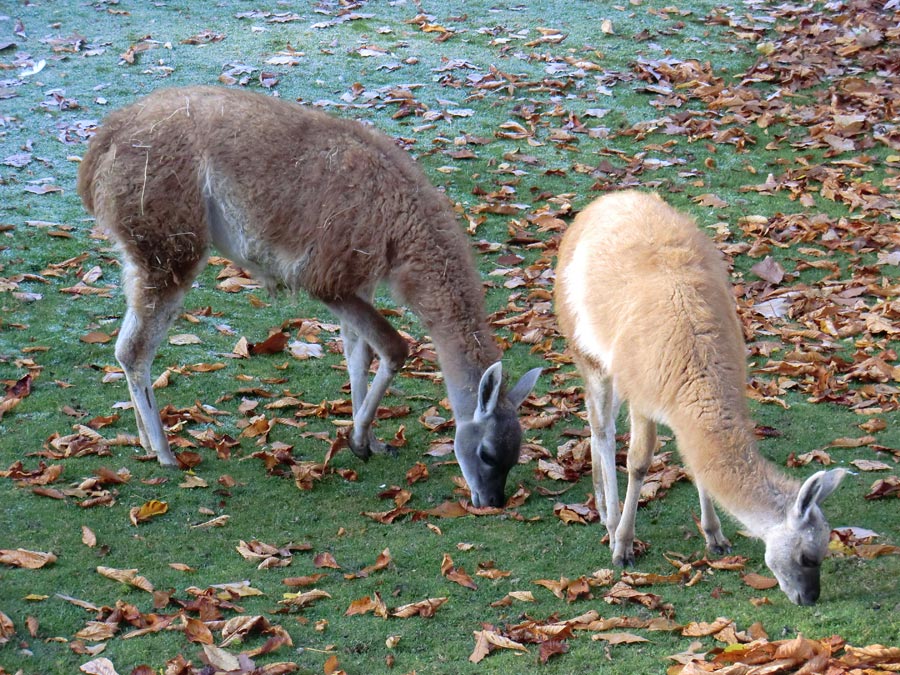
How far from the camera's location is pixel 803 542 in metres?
A: 4.77

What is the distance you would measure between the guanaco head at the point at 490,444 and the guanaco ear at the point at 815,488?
207cm

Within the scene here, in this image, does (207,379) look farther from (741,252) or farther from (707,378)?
(741,252)

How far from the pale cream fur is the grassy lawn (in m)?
0.34

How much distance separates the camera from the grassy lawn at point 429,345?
5125 millimetres

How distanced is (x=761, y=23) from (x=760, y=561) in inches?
437

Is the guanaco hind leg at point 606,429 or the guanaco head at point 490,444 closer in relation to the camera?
the guanaco hind leg at point 606,429

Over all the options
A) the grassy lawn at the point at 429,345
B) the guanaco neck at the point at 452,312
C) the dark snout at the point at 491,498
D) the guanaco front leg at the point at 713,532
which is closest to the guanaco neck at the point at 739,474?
the grassy lawn at the point at 429,345

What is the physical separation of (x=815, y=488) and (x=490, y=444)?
7.32 ft

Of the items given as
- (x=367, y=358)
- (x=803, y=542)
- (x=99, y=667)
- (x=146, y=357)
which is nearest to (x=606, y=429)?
(x=803, y=542)

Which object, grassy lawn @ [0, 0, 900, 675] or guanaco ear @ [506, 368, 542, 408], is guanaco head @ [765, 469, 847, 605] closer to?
grassy lawn @ [0, 0, 900, 675]

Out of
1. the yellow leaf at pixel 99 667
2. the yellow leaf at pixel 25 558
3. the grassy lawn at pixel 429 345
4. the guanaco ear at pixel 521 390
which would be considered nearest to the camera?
the yellow leaf at pixel 99 667

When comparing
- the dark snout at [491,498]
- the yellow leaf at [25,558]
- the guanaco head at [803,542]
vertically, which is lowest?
the dark snout at [491,498]

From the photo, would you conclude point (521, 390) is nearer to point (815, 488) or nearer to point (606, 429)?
point (606, 429)

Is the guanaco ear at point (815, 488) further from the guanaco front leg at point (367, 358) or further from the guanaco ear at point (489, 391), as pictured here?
the guanaco front leg at point (367, 358)
